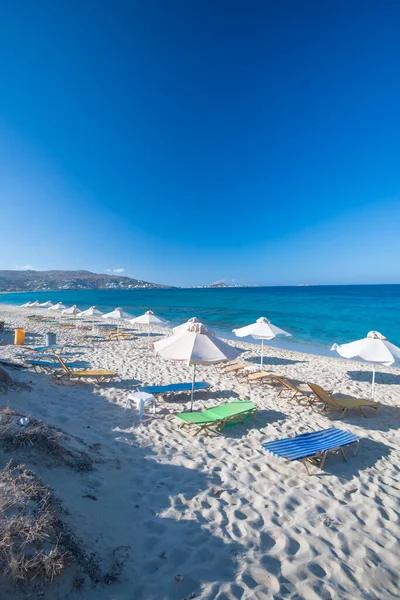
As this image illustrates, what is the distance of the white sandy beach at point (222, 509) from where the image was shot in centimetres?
270

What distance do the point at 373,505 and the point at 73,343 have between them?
44.3ft

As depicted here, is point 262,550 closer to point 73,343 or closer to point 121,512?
point 121,512

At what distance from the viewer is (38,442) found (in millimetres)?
3811

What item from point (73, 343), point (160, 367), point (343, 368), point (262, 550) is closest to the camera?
point (262, 550)

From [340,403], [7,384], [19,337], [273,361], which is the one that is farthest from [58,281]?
[340,403]

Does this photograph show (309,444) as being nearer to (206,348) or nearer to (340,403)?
(206,348)

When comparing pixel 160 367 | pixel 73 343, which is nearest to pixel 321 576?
pixel 160 367

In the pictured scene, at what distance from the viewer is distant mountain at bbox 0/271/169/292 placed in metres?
132

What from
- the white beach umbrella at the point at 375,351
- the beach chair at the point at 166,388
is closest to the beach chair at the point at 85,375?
the beach chair at the point at 166,388

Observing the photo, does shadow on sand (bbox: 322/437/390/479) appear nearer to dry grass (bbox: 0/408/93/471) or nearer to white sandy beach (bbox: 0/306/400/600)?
white sandy beach (bbox: 0/306/400/600)

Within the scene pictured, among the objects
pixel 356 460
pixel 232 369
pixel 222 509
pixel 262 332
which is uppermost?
pixel 262 332

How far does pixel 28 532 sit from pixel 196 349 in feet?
12.7

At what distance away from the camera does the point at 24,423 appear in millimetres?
4047

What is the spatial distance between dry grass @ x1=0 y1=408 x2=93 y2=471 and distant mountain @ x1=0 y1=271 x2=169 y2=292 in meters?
138
